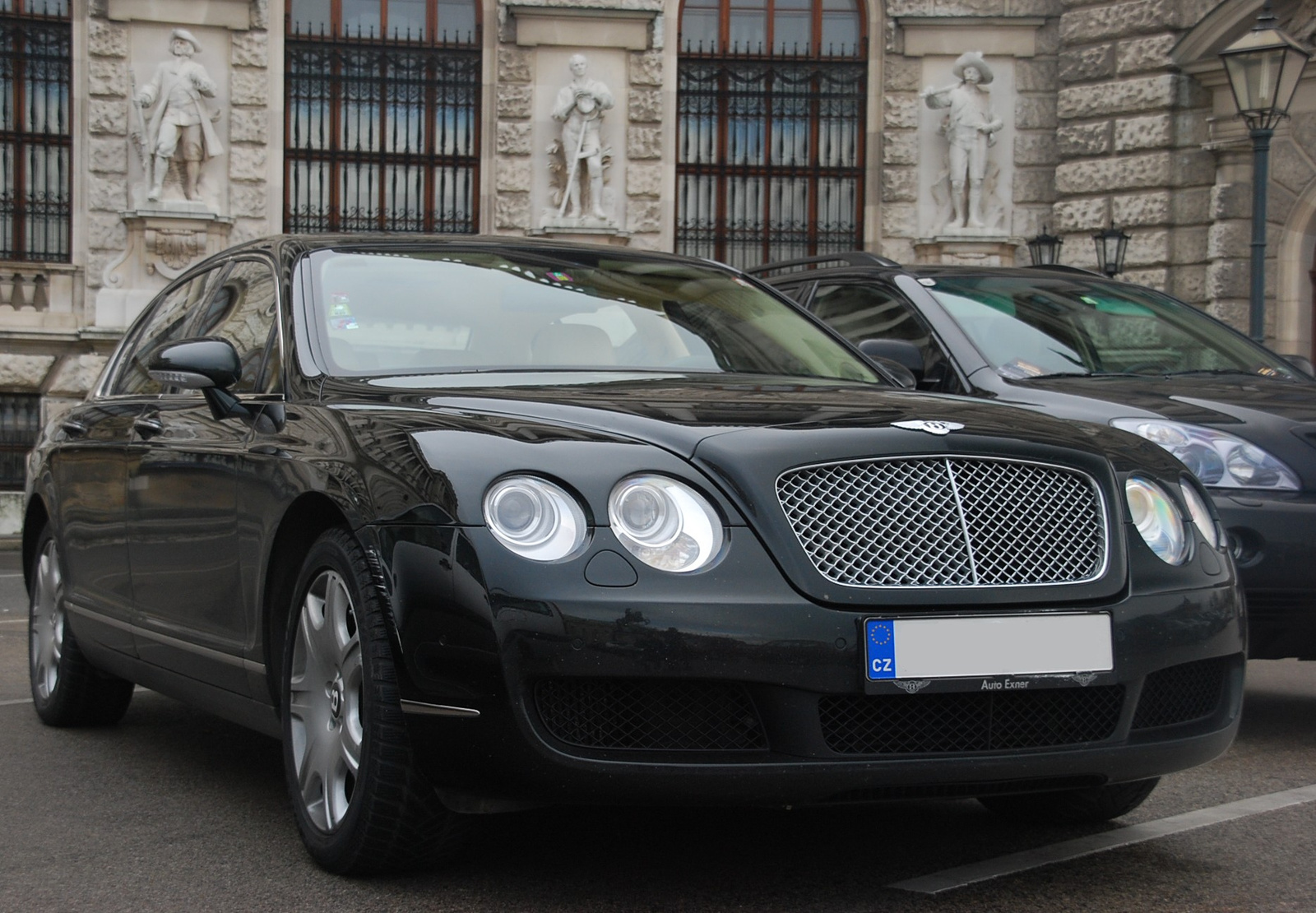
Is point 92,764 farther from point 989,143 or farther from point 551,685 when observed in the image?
point 989,143

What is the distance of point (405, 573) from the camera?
10.9ft

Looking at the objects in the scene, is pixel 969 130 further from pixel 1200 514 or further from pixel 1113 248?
pixel 1200 514

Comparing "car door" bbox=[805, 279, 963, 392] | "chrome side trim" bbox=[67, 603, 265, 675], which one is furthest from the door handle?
Result: "car door" bbox=[805, 279, 963, 392]

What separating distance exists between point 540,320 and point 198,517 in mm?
1031

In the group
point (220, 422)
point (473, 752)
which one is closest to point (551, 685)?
point (473, 752)

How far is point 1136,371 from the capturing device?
711cm

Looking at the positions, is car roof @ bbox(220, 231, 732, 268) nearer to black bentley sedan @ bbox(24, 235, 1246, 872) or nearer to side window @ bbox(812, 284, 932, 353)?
black bentley sedan @ bbox(24, 235, 1246, 872)

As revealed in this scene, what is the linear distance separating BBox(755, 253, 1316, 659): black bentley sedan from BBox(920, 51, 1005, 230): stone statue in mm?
11965

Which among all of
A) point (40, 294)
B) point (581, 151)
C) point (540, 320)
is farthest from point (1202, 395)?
point (40, 294)

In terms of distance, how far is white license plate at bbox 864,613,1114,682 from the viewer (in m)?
3.21

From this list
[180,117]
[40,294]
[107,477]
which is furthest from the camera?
[40,294]

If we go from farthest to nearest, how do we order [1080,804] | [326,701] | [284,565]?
[1080,804], [284,565], [326,701]

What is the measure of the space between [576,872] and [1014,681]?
104 cm

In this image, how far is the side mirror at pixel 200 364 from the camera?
435 cm
